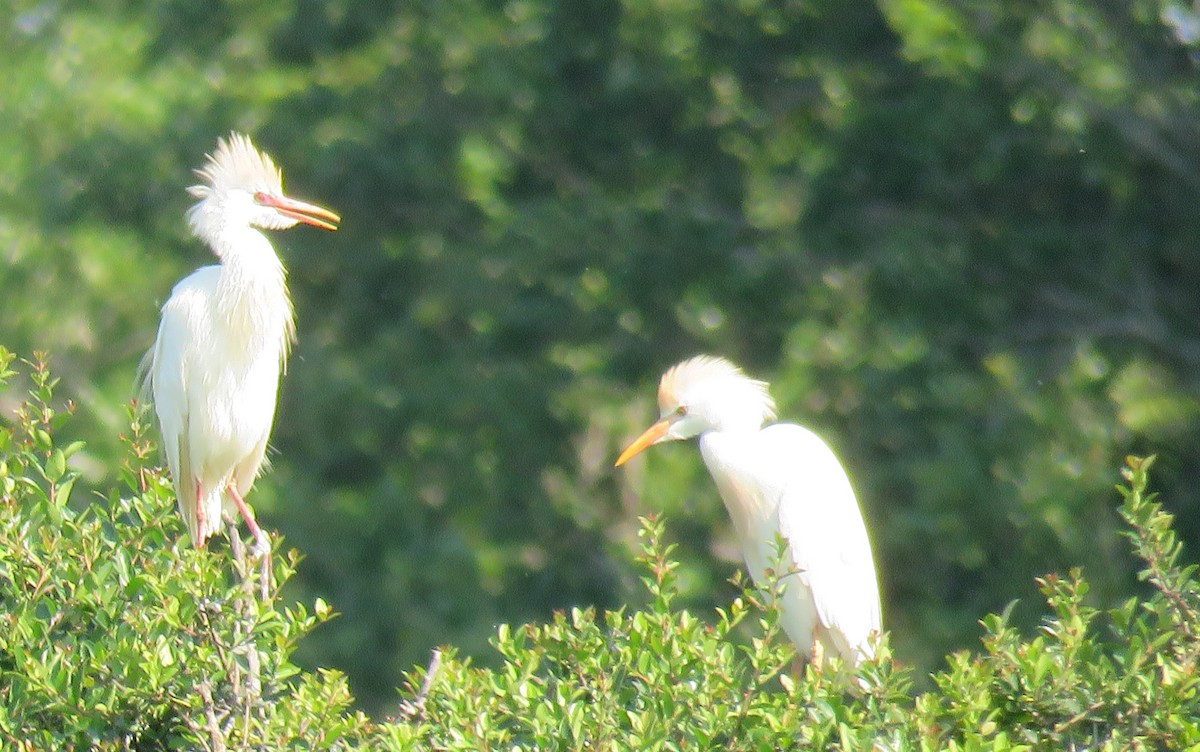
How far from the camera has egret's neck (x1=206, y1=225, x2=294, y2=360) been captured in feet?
13.6

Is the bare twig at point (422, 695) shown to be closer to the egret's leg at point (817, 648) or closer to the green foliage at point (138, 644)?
the green foliage at point (138, 644)

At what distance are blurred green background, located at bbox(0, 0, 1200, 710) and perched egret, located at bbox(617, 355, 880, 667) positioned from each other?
5.84 feet

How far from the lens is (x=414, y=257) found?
7062mm

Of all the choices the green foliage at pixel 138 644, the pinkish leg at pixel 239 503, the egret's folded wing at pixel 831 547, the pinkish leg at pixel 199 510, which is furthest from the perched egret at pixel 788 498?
the green foliage at pixel 138 644

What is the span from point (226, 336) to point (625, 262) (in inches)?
94.7

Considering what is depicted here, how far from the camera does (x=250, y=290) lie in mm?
4188

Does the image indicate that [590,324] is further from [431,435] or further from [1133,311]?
[1133,311]

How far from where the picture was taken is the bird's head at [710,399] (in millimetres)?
4316

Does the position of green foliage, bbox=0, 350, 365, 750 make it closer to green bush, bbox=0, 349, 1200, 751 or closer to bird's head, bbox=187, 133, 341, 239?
green bush, bbox=0, 349, 1200, 751

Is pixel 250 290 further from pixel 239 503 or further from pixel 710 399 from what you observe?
pixel 710 399

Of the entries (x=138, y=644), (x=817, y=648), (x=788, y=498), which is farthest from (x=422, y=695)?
(x=788, y=498)

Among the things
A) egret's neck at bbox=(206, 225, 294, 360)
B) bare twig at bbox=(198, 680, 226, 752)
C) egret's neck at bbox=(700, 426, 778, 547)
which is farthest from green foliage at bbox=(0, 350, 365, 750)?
egret's neck at bbox=(700, 426, 778, 547)

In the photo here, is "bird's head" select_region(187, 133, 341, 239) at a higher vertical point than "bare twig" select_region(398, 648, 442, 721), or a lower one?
higher

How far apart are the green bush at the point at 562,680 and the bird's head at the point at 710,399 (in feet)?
6.52
